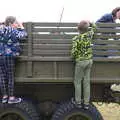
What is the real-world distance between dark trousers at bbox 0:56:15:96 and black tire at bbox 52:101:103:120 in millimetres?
867

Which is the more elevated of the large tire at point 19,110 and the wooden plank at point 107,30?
the wooden plank at point 107,30

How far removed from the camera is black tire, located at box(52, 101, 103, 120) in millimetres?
9328

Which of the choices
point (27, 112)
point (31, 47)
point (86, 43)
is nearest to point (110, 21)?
point (86, 43)

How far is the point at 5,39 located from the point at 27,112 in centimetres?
124

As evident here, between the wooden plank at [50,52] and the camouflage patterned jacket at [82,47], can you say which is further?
the wooden plank at [50,52]

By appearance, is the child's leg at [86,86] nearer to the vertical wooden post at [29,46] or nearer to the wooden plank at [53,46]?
the wooden plank at [53,46]

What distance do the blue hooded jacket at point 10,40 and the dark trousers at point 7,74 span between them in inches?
3.9

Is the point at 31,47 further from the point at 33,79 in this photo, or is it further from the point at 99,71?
the point at 99,71

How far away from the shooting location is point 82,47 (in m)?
9.24

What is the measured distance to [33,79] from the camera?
30.6 ft

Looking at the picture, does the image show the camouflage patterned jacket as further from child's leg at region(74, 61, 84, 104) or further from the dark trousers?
the dark trousers

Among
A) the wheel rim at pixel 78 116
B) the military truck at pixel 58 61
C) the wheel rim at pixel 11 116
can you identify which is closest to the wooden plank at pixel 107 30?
the military truck at pixel 58 61

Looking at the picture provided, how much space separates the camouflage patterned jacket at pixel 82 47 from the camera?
9.20 meters

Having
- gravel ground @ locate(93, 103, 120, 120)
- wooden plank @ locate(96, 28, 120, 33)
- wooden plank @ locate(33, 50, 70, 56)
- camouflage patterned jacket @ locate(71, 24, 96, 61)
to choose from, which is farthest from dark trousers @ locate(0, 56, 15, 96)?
gravel ground @ locate(93, 103, 120, 120)
